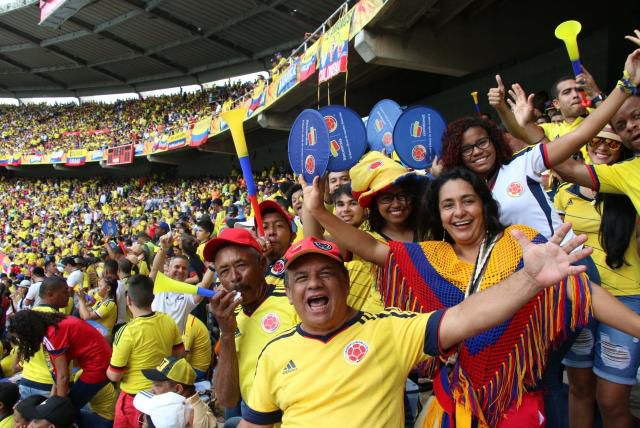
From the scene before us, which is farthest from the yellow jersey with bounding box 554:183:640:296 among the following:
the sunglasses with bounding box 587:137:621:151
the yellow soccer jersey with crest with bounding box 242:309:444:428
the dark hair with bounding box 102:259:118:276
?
the dark hair with bounding box 102:259:118:276

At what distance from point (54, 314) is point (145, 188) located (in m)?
27.9

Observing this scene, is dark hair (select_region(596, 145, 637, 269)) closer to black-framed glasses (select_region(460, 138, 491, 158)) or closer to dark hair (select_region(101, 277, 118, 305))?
black-framed glasses (select_region(460, 138, 491, 158))

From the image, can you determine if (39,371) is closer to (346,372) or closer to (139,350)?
(139,350)

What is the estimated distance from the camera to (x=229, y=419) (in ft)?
8.78

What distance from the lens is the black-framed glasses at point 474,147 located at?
2506mm

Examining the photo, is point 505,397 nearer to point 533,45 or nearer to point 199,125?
point 533,45

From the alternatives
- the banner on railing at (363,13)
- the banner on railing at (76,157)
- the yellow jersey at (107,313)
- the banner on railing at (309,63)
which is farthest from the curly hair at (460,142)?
the banner on railing at (76,157)

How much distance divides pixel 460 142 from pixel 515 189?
0.41 meters

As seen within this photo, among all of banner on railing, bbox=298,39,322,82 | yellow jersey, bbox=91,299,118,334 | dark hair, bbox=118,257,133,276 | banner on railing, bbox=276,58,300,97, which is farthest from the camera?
banner on railing, bbox=276,58,300,97

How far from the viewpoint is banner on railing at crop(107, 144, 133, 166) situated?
93.1 feet

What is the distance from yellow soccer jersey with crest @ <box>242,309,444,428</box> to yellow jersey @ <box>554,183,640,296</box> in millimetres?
1294

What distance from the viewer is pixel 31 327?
388cm

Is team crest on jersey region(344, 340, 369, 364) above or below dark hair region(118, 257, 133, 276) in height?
above

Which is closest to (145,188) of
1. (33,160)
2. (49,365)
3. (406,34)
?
(33,160)
